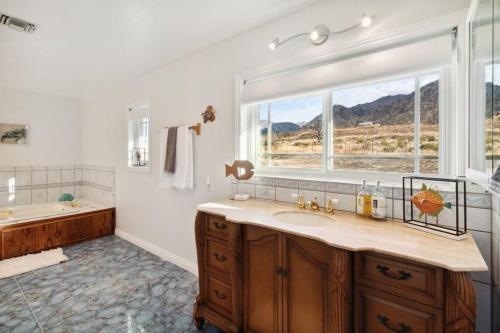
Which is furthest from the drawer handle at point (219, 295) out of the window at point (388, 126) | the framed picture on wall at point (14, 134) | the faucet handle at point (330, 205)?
the framed picture on wall at point (14, 134)

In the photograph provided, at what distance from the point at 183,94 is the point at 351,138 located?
1772 mm

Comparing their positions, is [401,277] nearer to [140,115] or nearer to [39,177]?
[140,115]

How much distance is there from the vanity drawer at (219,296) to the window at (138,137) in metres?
1.93

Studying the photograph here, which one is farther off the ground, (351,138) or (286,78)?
(286,78)

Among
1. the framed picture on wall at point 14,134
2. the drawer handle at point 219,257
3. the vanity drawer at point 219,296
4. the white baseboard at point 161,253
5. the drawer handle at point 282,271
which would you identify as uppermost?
the framed picture on wall at point 14,134

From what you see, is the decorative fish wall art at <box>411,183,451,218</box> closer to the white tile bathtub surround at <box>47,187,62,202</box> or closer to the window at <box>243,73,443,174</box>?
the window at <box>243,73,443,174</box>

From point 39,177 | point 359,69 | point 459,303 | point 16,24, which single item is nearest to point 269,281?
point 459,303

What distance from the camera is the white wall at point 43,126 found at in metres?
3.73

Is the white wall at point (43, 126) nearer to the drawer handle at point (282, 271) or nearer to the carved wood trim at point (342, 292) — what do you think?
the drawer handle at point (282, 271)

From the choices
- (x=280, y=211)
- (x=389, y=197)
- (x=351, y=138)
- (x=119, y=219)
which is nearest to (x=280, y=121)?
(x=351, y=138)

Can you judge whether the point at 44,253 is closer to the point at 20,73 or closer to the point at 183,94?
the point at 20,73

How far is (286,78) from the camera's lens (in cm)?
190

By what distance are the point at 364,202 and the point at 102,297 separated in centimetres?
228

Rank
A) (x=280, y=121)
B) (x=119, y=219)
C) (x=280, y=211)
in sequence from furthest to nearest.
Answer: (x=119, y=219) → (x=280, y=121) → (x=280, y=211)
